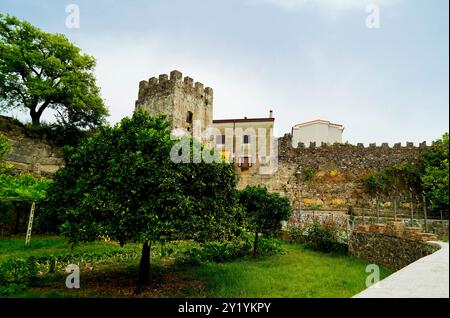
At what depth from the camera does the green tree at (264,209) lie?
46.3 ft

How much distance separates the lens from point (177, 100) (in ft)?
94.4

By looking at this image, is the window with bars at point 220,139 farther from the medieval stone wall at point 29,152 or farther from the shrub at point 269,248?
the shrub at point 269,248

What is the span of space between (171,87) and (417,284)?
90.3 feet

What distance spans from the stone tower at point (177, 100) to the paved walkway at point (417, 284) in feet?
82.9

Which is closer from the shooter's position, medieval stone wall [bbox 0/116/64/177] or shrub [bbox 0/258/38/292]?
shrub [bbox 0/258/38/292]

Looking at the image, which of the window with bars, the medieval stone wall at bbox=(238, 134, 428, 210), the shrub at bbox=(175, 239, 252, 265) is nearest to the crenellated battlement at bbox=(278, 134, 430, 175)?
the medieval stone wall at bbox=(238, 134, 428, 210)

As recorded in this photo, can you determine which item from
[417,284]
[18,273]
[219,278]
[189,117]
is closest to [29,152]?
[189,117]

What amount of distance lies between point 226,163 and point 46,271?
21.2ft

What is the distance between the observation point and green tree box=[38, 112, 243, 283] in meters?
7.28

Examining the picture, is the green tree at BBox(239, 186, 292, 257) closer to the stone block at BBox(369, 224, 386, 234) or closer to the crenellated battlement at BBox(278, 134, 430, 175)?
the stone block at BBox(369, 224, 386, 234)

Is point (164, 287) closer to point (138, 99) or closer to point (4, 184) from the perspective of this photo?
point (4, 184)

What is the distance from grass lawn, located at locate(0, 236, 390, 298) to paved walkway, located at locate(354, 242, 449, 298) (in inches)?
142

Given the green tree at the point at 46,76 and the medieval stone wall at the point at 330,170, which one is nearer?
the green tree at the point at 46,76

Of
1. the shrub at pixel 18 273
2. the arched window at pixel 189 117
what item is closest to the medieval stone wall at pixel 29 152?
the arched window at pixel 189 117
